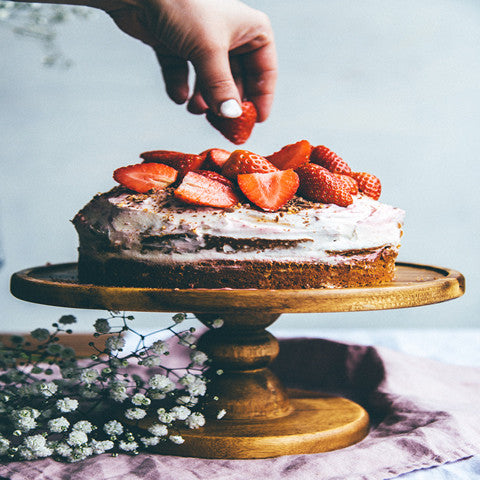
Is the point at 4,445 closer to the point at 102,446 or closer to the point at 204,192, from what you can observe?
the point at 102,446

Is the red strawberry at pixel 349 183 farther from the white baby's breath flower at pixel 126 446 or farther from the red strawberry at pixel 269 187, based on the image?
the white baby's breath flower at pixel 126 446

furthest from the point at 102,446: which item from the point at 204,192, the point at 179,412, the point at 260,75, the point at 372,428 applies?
the point at 260,75

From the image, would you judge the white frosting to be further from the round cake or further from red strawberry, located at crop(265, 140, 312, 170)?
red strawberry, located at crop(265, 140, 312, 170)

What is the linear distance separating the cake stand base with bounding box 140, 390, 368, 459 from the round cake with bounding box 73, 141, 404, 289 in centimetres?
27

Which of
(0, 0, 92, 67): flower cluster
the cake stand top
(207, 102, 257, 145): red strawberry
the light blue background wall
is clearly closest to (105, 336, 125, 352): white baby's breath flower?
the cake stand top

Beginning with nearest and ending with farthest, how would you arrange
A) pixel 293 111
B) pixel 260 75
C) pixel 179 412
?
pixel 179 412 → pixel 260 75 → pixel 293 111

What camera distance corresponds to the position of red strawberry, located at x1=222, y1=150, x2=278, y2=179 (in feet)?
4.29

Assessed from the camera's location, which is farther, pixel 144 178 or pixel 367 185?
pixel 367 185

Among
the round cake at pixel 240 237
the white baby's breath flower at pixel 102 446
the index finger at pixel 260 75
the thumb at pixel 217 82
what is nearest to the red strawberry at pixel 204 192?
the round cake at pixel 240 237

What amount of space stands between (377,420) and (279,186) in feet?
1.96

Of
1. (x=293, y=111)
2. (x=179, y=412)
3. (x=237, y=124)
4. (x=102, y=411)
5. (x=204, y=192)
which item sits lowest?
(x=102, y=411)

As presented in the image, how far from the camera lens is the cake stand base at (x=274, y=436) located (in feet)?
3.90

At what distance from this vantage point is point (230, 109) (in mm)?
1417

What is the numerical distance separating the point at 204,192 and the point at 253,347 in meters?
0.34
